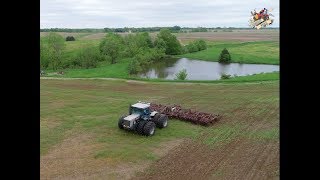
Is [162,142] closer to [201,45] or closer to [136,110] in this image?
[136,110]

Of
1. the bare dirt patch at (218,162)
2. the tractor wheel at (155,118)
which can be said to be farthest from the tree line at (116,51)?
the bare dirt patch at (218,162)

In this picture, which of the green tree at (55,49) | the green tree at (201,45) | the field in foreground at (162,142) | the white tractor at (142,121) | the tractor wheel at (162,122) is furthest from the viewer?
the green tree at (201,45)

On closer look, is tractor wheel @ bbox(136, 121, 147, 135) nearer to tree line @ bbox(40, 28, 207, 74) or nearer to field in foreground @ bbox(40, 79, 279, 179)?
field in foreground @ bbox(40, 79, 279, 179)

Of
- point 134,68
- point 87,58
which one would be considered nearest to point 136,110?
point 134,68

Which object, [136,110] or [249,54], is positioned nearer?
[136,110]

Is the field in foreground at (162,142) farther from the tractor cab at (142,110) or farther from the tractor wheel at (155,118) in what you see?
the tractor cab at (142,110)

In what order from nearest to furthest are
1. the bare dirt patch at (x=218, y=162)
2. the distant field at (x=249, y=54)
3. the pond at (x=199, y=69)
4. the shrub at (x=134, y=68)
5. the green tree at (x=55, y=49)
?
the bare dirt patch at (x=218, y=162), the pond at (x=199, y=69), the shrub at (x=134, y=68), the green tree at (x=55, y=49), the distant field at (x=249, y=54)
